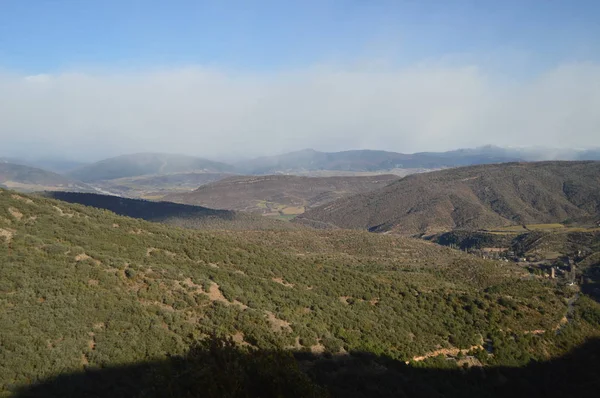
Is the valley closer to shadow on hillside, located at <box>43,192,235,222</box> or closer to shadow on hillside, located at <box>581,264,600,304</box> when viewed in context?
shadow on hillside, located at <box>581,264,600,304</box>

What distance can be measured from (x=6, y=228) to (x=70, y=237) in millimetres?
3616

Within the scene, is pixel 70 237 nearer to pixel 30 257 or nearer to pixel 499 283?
pixel 30 257

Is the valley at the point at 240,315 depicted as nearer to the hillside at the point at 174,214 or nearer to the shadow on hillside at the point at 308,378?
the shadow on hillside at the point at 308,378

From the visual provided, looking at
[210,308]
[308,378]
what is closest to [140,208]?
[210,308]

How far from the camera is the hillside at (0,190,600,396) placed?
1652 centimetres

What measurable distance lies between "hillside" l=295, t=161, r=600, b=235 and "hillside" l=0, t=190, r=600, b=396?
102 metres

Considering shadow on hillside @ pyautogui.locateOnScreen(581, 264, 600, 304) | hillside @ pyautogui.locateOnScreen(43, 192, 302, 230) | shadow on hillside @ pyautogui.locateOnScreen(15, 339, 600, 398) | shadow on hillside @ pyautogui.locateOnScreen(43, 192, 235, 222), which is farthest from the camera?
shadow on hillside @ pyautogui.locateOnScreen(43, 192, 235, 222)

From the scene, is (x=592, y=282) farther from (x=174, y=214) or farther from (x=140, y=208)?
(x=140, y=208)

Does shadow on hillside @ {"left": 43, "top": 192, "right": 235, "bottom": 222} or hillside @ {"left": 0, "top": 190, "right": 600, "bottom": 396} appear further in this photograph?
shadow on hillside @ {"left": 43, "top": 192, "right": 235, "bottom": 222}

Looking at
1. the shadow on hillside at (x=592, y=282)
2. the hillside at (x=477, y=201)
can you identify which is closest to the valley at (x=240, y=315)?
the shadow on hillside at (x=592, y=282)

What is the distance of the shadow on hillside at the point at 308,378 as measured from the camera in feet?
35.8

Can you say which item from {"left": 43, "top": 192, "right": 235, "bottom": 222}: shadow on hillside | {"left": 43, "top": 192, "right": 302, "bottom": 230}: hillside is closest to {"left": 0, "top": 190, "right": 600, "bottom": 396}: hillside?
{"left": 43, "top": 192, "right": 302, "bottom": 230}: hillside

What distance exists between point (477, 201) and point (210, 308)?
522 ft

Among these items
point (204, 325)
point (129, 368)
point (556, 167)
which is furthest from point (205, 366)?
point (556, 167)
